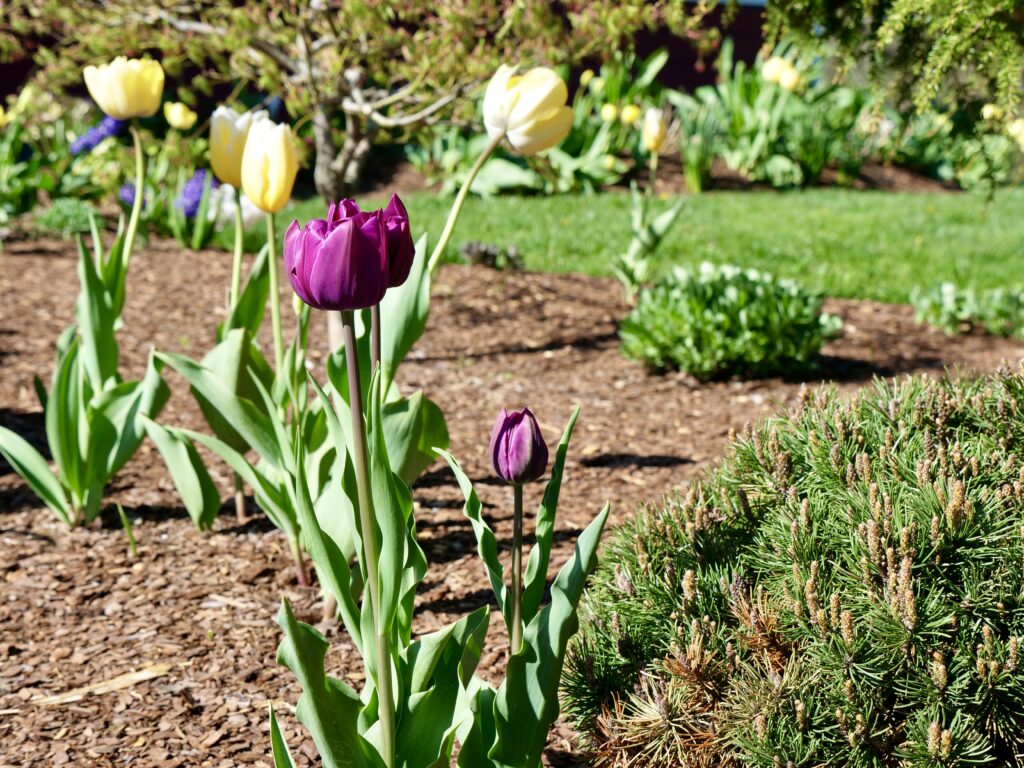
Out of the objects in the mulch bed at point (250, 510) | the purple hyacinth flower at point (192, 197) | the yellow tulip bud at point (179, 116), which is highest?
the yellow tulip bud at point (179, 116)

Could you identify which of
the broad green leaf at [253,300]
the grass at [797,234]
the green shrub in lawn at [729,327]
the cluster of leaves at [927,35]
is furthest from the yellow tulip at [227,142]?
the grass at [797,234]

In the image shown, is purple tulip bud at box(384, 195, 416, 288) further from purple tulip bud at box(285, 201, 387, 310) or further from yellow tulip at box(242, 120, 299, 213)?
yellow tulip at box(242, 120, 299, 213)

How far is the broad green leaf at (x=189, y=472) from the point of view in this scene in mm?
2570

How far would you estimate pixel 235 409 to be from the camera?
7.49 ft

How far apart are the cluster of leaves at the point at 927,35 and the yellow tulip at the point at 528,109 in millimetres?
810

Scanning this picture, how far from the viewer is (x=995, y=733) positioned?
1466mm

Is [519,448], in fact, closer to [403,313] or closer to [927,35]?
[403,313]

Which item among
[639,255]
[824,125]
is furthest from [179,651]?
[824,125]

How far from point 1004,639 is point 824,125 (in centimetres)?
972

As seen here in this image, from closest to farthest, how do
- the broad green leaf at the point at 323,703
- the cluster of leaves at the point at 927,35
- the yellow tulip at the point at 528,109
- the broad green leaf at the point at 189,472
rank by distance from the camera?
the broad green leaf at the point at 323,703 < the yellow tulip at the point at 528,109 < the cluster of leaves at the point at 927,35 < the broad green leaf at the point at 189,472

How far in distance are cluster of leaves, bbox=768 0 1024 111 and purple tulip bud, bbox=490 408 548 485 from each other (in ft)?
4.58

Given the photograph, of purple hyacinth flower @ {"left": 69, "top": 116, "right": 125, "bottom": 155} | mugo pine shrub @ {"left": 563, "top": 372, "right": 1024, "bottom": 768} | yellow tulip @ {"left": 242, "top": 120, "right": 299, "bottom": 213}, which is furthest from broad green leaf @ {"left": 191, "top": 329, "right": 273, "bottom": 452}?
purple hyacinth flower @ {"left": 69, "top": 116, "right": 125, "bottom": 155}

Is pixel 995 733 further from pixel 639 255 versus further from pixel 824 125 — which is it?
pixel 824 125

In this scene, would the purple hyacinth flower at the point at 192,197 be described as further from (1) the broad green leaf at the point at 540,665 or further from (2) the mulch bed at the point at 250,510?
(1) the broad green leaf at the point at 540,665
